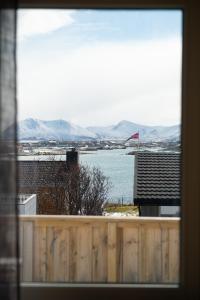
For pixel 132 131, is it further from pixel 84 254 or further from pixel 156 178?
pixel 84 254

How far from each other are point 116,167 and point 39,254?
482 millimetres

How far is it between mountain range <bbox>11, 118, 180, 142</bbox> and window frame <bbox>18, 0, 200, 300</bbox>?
0.11 m

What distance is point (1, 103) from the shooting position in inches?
60.9

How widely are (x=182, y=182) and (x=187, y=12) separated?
2.16ft

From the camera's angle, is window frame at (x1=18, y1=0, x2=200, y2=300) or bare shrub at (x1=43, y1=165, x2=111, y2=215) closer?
window frame at (x1=18, y1=0, x2=200, y2=300)

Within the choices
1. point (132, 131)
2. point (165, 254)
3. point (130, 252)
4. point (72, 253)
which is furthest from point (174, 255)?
point (132, 131)

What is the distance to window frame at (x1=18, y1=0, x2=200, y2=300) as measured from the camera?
1.83 m

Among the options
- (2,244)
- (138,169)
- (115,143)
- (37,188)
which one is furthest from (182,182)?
(2,244)

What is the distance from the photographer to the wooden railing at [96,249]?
194 cm

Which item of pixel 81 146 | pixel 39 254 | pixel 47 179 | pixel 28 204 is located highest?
pixel 81 146

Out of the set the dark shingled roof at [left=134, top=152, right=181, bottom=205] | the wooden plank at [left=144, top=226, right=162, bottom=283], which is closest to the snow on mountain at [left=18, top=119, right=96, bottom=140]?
the dark shingled roof at [left=134, top=152, right=181, bottom=205]

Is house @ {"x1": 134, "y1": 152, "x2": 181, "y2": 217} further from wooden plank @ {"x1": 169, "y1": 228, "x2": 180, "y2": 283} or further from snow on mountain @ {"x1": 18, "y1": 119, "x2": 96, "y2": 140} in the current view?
snow on mountain @ {"x1": 18, "y1": 119, "x2": 96, "y2": 140}

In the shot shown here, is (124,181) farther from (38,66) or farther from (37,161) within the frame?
(38,66)

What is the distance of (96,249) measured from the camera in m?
1.96
